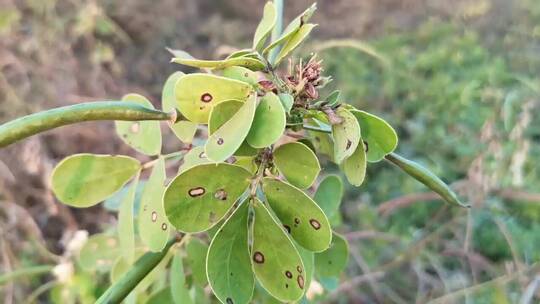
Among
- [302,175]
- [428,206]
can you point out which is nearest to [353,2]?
[428,206]

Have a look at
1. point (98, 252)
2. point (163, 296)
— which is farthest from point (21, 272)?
point (163, 296)

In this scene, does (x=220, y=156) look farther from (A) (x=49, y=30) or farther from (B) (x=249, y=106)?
(A) (x=49, y=30)

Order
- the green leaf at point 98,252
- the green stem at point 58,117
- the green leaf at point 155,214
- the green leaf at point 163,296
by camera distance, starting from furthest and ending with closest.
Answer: the green leaf at point 98,252 < the green leaf at point 163,296 < the green leaf at point 155,214 < the green stem at point 58,117

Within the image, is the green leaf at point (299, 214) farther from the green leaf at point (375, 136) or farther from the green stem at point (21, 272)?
the green stem at point (21, 272)

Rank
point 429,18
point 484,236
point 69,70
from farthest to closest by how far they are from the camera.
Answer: point 429,18 < point 69,70 < point 484,236

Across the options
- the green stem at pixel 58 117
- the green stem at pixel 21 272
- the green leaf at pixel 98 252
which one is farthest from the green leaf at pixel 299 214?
the green stem at pixel 21 272

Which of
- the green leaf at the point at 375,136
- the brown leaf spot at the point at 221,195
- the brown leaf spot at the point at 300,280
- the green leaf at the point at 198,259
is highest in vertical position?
the green leaf at the point at 375,136

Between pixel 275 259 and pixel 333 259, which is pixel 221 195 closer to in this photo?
pixel 275 259
